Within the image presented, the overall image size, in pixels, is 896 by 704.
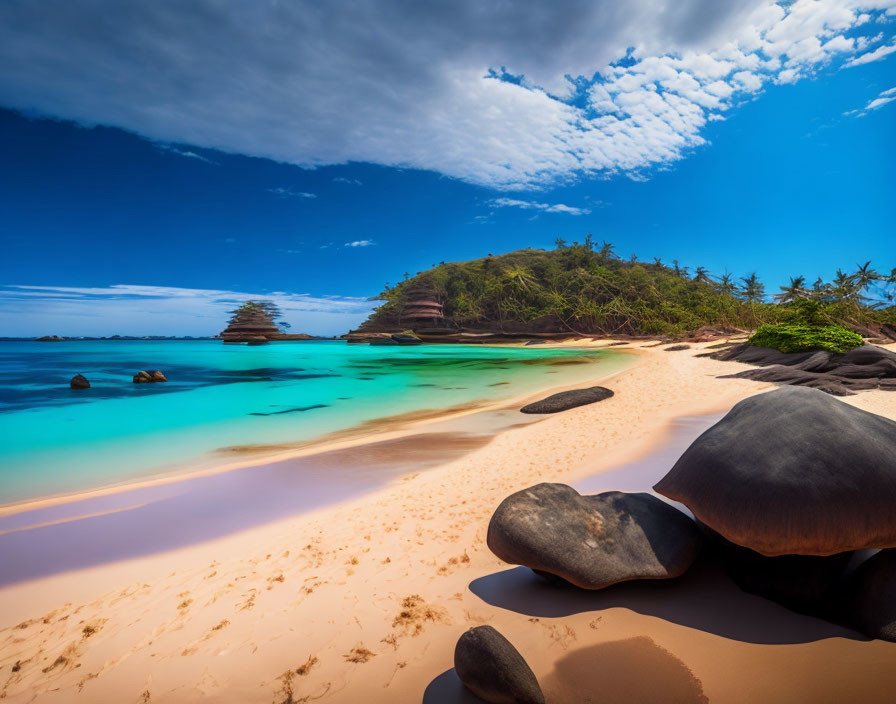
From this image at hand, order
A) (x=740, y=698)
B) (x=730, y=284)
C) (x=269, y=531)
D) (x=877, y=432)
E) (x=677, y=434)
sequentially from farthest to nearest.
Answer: (x=730, y=284) < (x=677, y=434) < (x=269, y=531) < (x=877, y=432) < (x=740, y=698)

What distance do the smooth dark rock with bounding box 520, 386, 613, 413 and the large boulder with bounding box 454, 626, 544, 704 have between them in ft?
30.6

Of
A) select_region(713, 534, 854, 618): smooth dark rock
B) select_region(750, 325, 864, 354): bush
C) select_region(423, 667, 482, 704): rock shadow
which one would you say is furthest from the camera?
select_region(750, 325, 864, 354): bush

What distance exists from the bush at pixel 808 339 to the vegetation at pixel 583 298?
21896 mm

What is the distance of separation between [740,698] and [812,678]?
1.37 ft

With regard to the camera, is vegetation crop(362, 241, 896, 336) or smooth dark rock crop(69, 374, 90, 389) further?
vegetation crop(362, 241, 896, 336)

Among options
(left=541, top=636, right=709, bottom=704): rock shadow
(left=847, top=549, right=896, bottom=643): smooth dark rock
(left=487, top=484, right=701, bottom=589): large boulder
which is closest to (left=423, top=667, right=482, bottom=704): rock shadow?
(left=541, top=636, right=709, bottom=704): rock shadow

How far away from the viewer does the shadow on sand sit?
2410 mm

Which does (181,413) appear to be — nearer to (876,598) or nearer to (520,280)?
(876,598)

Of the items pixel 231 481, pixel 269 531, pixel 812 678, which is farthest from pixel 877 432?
pixel 231 481

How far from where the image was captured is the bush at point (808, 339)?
13.8 metres

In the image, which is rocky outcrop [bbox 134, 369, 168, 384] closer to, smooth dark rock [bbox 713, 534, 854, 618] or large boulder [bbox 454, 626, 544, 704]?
large boulder [bbox 454, 626, 544, 704]

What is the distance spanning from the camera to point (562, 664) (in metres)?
2.30

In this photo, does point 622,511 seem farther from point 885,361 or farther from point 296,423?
point 885,361

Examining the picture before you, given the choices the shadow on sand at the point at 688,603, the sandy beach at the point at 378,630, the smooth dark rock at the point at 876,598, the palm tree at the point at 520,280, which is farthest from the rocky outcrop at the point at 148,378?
the palm tree at the point at 520,280
